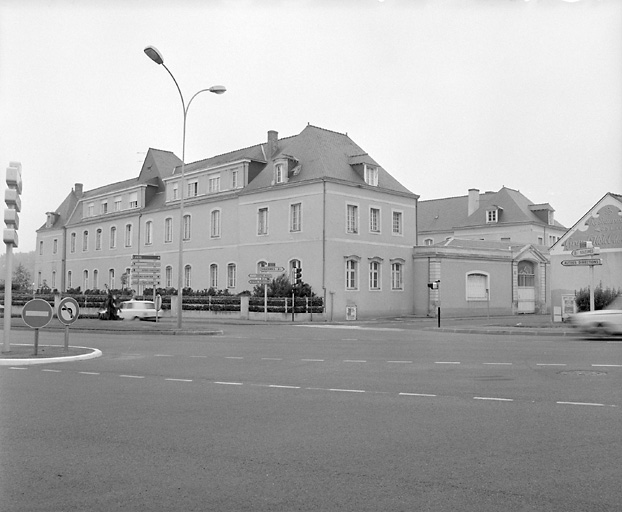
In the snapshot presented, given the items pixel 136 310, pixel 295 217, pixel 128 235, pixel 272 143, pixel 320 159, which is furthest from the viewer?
pixel 128 235

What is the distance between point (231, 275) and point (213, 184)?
7894 millimetres

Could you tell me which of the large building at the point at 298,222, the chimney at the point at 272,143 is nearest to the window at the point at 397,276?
the large building at the point at 298,222

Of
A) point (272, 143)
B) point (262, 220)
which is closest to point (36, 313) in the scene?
point (262, 220)

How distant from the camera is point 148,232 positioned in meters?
60.3

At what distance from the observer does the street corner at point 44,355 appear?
14.3m

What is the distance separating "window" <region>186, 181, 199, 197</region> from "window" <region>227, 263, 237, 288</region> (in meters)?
7.85

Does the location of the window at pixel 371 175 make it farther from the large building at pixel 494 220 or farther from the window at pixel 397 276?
the large building at pixel 494 220

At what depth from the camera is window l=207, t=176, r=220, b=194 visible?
176 ft

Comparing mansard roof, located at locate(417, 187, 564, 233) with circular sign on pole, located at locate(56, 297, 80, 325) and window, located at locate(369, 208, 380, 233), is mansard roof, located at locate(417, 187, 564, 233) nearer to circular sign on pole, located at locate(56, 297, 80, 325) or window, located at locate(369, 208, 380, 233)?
window, located at locate(369, 208, 380, 233)

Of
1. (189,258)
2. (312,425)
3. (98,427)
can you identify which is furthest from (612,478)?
(189,258)

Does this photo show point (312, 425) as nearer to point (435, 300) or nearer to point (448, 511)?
point (448, 511)

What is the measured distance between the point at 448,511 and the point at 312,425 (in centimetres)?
313

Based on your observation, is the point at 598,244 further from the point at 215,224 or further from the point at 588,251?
the point at 215,224

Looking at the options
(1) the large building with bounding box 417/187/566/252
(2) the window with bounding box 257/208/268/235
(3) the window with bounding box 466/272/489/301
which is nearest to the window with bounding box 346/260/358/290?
(2) the window with bounding box 257/208/268/235
